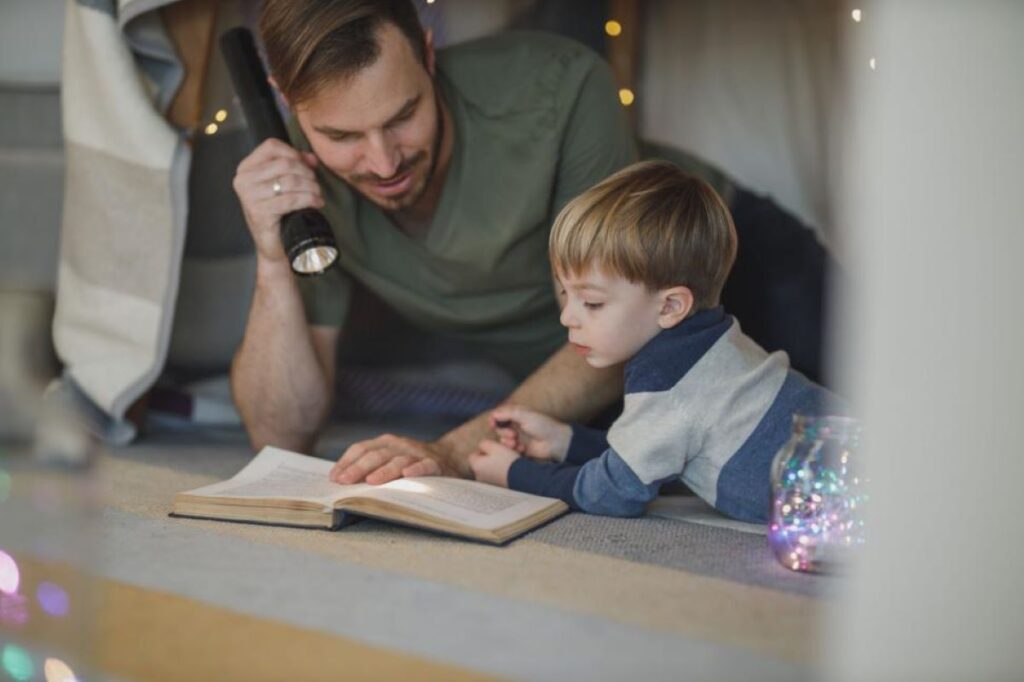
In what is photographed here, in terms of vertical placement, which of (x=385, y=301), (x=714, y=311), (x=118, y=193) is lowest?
(x=385, y=301)

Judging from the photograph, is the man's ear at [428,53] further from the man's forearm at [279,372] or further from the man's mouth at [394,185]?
the man's forearm at [279,372]

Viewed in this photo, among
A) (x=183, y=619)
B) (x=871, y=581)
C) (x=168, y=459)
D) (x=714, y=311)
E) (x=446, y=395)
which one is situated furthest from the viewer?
(x=446, y=395)

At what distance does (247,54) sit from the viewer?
1.79 meters

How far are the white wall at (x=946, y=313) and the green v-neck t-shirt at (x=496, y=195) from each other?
0.95 metres

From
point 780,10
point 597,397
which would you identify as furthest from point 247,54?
point 780,10

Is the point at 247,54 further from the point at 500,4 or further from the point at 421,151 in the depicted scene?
the point at 500,4

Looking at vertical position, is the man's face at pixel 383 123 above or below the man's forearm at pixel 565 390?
above

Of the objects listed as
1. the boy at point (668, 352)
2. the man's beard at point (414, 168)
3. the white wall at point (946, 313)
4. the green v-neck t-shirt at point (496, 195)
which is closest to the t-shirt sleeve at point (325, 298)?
the green v-neck t-shirt at point (496, 195)

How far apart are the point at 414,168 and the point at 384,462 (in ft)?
1.46

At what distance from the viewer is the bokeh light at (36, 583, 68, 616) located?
3.82ft

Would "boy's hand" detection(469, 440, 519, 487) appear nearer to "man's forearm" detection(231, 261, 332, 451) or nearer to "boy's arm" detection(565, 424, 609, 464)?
"boy's arm" detection(565, 424, 609, 464)

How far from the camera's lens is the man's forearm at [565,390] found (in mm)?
1681

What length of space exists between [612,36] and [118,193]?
933 mm

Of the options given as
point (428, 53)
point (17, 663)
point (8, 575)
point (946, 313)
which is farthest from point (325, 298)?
point (946, 313)
